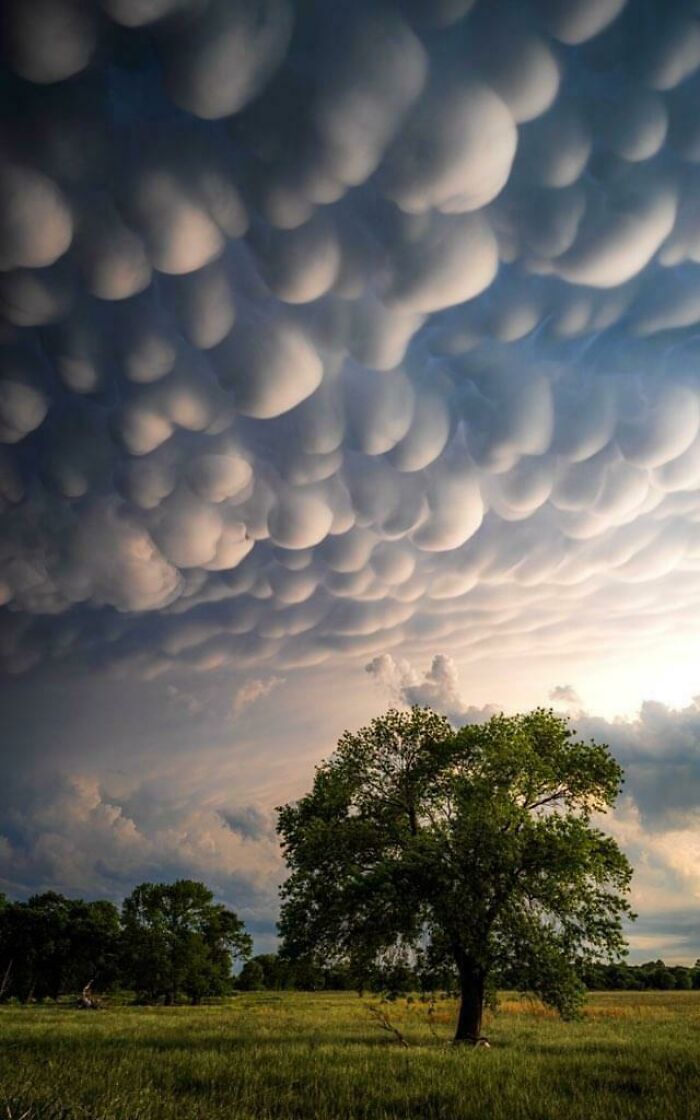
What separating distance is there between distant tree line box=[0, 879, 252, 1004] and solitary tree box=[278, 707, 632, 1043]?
4591cm

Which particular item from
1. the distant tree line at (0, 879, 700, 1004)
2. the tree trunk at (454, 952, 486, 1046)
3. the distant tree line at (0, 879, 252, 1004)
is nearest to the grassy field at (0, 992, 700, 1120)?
the tree trunk at (454, 952, 486, 1046)

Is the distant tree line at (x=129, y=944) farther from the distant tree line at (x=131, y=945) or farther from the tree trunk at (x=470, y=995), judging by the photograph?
the tree trunk at (x=470, y=995)

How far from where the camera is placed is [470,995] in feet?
64.6

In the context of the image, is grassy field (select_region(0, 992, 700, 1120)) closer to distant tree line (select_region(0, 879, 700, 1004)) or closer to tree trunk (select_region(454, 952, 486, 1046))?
tree trunk (select_region(454, 952, 486, 1046))

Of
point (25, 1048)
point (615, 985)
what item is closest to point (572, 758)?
point (25, 1048)

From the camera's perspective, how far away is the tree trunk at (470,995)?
1956cm

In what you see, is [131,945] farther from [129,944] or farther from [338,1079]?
[338,1079]

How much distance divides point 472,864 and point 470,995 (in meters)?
4.81

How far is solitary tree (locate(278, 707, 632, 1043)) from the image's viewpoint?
18391 mm

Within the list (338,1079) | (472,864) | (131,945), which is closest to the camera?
(338,1079)

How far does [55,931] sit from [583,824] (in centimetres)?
7943

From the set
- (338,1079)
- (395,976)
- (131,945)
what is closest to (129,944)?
(131,945)

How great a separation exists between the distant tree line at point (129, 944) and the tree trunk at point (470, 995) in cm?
4709

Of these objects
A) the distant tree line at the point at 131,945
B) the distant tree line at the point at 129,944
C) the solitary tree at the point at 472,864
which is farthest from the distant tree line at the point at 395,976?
the distant tree line at the point at 129,944
